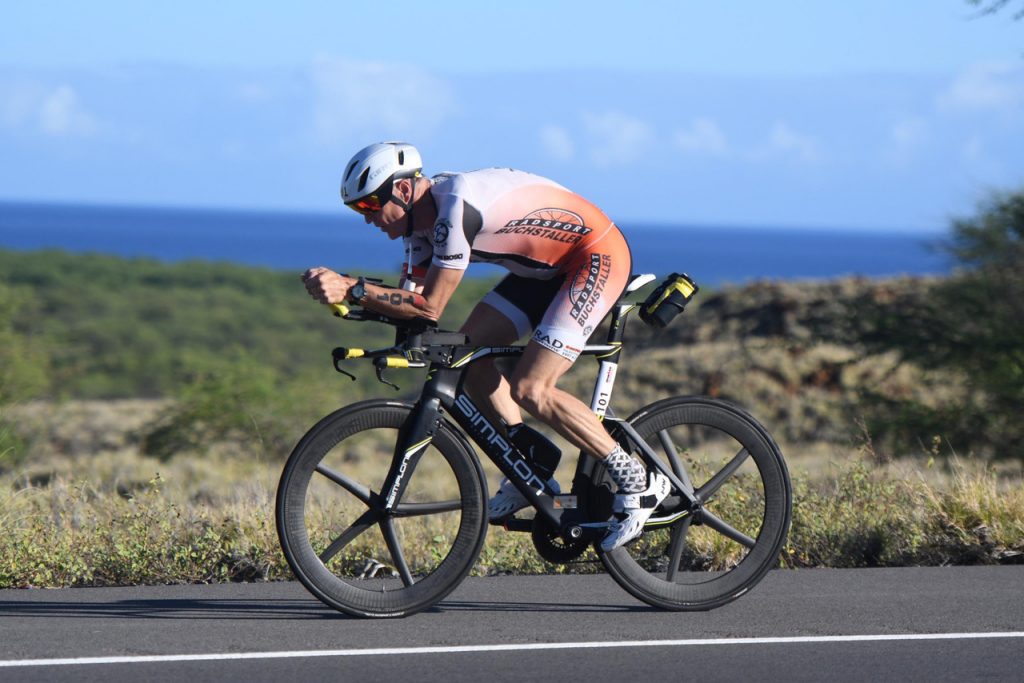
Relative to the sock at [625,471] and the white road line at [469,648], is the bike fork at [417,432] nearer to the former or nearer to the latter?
the sock at [625,471]

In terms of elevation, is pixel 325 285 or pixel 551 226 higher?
pixel 551 226

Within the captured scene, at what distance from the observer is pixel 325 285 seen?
5703 mm

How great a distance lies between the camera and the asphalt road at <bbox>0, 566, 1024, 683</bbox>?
17.5ft

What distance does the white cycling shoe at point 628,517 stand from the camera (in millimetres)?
6281

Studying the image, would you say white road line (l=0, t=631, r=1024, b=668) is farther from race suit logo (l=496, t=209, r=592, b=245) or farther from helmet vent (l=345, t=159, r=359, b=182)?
helmet vent (l=345, t=159, r=359, b=182)

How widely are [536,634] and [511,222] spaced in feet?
5.73

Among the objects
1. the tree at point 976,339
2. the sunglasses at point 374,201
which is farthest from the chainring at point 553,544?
the tree at point 976,339

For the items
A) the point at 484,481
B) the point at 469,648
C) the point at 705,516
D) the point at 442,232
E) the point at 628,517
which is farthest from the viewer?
the point at 705,516

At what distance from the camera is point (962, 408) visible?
18.5m

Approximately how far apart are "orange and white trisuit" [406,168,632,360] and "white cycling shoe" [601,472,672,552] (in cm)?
69

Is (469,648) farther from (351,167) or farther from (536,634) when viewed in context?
(351,167)

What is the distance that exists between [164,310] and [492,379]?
61.5 metres

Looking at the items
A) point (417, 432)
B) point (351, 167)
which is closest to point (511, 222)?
A: point (351, 167)

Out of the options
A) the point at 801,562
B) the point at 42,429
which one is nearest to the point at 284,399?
the point at 42,429
